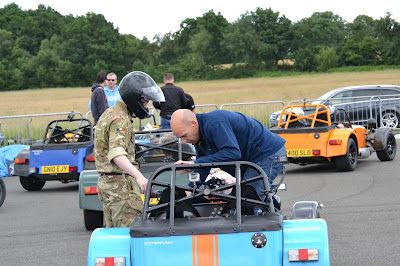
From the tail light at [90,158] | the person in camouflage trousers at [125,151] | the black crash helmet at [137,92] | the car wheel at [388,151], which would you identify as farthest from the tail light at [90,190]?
the car wheel at [388,151]

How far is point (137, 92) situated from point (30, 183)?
368 inches

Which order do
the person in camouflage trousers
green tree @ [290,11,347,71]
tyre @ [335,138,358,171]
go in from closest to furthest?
1. the person in camouflage trousers
2. tyre @ [335,138,358,171]
3. green tree @ [290,11,347,71]

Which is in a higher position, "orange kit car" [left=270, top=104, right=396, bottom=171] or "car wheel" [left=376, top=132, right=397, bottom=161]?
"orange kit car" [left=270, top=104, right=396, bottom=171]

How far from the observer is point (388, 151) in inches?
625

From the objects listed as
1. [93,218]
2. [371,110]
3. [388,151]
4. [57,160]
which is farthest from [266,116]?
[93,218]

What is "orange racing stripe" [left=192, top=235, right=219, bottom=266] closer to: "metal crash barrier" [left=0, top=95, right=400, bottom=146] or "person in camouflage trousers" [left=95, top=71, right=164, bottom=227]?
"person in camouflage trousers" [left=95, top=71, right=164, bottom=227]

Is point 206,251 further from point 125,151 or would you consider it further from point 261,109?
point 261,109

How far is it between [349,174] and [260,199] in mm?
9345

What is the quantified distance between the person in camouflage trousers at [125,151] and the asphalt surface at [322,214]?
207 centimetres

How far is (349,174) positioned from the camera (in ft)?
46.2

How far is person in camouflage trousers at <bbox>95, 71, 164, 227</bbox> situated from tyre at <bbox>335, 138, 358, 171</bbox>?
9.14m

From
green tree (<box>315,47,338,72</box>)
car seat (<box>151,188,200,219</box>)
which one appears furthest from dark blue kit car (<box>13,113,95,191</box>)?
green tree (<box>315,47,338,72</box>)

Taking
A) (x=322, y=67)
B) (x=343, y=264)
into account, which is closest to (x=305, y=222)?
(x=343, y=264)

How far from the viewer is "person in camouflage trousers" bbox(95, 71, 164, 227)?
18.0 ft
